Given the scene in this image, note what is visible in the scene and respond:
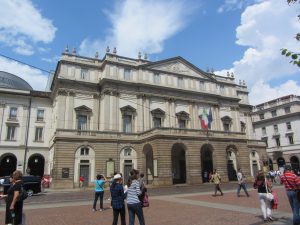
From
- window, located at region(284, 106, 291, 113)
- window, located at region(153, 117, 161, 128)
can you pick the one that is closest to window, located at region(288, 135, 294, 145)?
window, located at region(284, 106, 291, 113)

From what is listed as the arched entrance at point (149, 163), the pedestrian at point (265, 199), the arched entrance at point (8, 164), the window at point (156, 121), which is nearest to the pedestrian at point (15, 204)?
the pedestrian at point (265, 199)

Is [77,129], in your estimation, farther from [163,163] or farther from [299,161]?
[299,161]

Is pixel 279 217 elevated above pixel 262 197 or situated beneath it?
situated beneath

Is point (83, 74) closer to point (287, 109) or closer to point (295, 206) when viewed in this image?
point (295, 206)

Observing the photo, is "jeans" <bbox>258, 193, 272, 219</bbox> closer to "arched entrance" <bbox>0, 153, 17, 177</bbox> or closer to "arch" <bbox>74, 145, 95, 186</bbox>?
"arch" <bbox>74, 145, 95, 186</bbox>

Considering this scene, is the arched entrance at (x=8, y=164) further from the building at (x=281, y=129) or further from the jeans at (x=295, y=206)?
the building at (x=281, y=129)

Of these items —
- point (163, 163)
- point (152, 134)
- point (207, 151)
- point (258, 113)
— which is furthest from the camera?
point (258, 113)

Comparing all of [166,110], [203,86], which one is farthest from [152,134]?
[203,86]

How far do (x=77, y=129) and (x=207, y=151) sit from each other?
1917cm

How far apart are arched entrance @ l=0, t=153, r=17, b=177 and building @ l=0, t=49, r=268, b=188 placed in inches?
151

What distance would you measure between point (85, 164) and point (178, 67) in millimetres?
22341

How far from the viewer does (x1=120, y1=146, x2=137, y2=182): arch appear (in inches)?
1447

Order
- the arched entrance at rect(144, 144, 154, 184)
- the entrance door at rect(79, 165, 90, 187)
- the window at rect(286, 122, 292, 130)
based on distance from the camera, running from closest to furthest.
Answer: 1. the entrance door at rect(79, 165, 90, 187)
2. the arched entrance at rect(144, 144, 154, 184)
3. the window at rect(286, 122, 292, 130)

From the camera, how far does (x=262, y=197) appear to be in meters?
10.2
